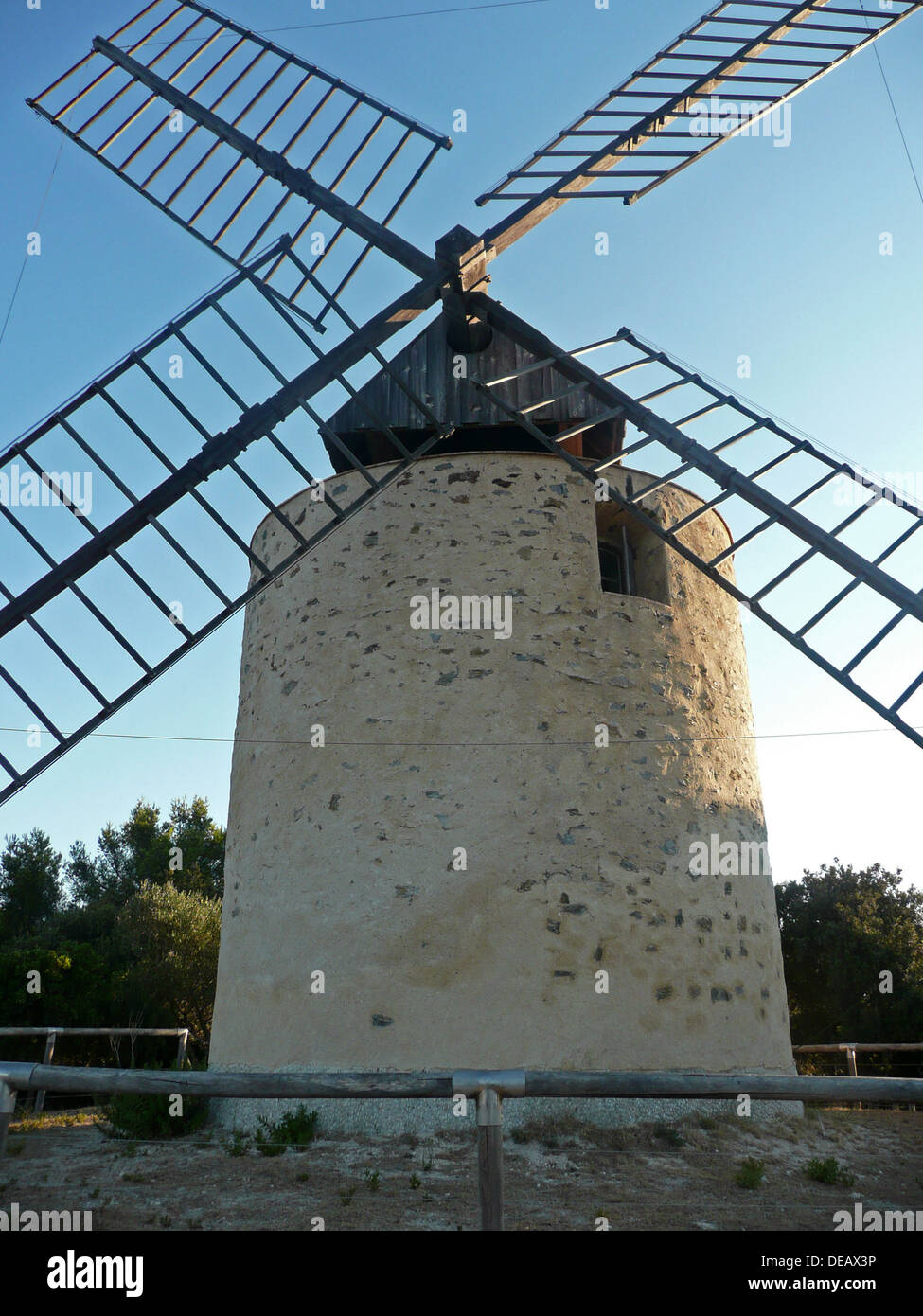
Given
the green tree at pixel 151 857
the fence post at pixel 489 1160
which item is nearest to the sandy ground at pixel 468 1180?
the fence post at pixel 489 1160

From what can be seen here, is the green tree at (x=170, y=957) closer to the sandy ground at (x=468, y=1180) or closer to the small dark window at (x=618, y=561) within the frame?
the sandy ground at (x=468, y=1180)

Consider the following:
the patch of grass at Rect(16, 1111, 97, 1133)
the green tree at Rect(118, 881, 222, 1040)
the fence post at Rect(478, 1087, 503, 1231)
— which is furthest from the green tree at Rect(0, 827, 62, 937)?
the fence post at Rect(478, 1087, 503, 1231)

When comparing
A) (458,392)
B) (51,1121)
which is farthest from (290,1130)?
(458,392)

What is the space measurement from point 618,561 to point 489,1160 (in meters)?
5.98

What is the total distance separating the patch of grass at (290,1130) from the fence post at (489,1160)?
3352 millimetres

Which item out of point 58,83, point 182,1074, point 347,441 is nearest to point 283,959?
point 182,1074

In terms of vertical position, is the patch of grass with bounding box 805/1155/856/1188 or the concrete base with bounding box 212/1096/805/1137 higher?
the concrete base with bounding box 212/1096/805/1137

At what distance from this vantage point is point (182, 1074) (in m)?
2.93

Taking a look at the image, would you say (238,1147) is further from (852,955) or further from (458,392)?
(852,955)

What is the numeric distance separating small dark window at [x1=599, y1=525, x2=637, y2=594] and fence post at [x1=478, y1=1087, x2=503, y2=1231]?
5699 millimetres

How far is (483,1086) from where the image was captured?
9.15 ft

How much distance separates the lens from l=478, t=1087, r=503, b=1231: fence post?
2742 mm

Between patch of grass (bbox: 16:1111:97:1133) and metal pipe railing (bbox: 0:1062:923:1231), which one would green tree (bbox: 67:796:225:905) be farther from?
metal pipe railing (bbox: 0:1062:923:1231)

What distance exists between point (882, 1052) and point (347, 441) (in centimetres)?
1154
